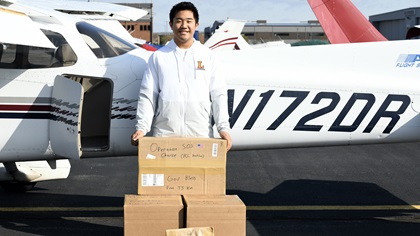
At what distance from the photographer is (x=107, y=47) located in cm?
557

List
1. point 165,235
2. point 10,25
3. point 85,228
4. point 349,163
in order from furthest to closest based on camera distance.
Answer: point 349,163
point 85,228
point 10,25
point 165,235

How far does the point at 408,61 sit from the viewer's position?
5.71 metres

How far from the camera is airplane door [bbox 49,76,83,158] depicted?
5.17 meters

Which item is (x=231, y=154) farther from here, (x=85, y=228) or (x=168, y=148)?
(x=168, y=148)

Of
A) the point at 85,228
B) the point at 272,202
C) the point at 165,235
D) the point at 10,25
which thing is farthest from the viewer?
the point at 272,202

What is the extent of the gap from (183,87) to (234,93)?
2.91ft

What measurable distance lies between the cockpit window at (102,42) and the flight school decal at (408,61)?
2345mm

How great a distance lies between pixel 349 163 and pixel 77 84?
520 centimetres

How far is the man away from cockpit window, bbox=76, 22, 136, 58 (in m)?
0.90

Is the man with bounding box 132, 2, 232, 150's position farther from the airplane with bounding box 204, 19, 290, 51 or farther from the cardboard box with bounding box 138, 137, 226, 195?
the airplane with bounding box 204, 19, 290, 51

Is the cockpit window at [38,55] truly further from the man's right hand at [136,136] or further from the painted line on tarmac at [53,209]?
the painted line on tarmac at [53,209]

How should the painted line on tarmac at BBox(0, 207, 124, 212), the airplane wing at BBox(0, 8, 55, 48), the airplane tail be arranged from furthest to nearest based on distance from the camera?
the airplane tail, the painted line on tarmac at BBox(0, 207, 124, 212), the airplane wing at BBox(0, 8, 55, 48)

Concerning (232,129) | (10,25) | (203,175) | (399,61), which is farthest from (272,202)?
(10,25)

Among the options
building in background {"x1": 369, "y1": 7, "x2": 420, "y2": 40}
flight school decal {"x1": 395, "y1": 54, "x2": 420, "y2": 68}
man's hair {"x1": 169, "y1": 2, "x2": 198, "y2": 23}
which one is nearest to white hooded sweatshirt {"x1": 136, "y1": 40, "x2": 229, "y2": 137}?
man's hair {"x1": 169, "y1": 2, "x2": 198, "y2": 23}
